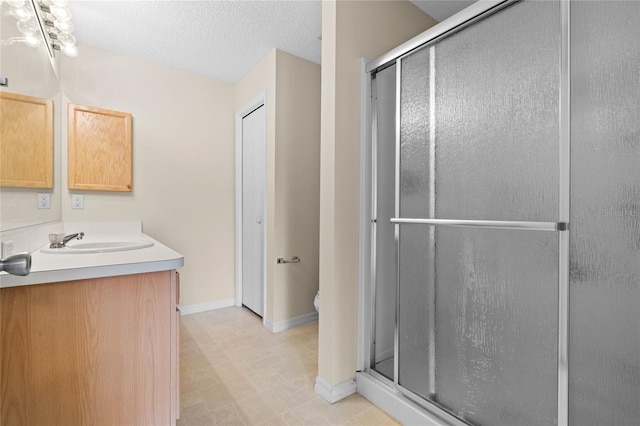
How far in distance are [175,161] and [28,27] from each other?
61.7 inches

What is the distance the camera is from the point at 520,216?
1.14 m

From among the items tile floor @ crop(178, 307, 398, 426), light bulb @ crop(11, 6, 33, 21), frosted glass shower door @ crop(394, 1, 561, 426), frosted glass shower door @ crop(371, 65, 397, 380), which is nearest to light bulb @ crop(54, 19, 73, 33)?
light bulb @ crop(11, 6, 33, 21)

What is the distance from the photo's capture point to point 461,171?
1.32m

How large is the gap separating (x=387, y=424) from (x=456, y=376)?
441 mm

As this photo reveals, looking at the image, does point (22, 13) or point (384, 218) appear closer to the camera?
point (22, 13)

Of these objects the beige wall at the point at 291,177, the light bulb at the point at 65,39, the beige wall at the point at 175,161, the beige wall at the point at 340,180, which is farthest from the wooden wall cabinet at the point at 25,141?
the beige wall at the point at 291,177

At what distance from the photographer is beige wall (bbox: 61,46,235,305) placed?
8.19 ft

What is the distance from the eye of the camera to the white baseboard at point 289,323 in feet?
8.52

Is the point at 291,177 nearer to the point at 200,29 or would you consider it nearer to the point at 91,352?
the point at 200,29

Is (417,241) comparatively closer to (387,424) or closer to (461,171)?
(461,171)

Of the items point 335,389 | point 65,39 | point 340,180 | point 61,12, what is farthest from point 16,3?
point 335,389

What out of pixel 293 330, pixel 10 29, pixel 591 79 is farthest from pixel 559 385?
pixel 10 29

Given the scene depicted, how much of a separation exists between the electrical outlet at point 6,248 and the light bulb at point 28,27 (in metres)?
0.87

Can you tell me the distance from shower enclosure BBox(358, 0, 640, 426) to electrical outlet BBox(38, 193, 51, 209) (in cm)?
188
